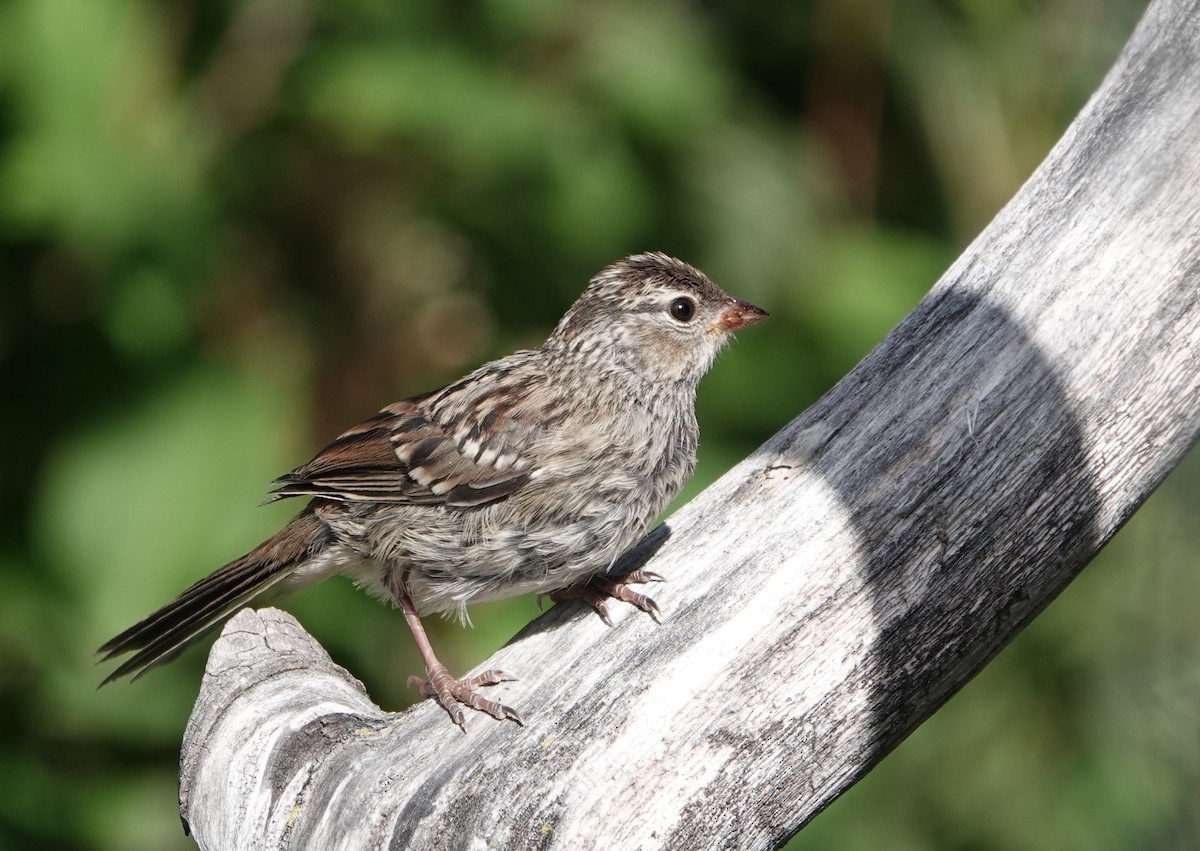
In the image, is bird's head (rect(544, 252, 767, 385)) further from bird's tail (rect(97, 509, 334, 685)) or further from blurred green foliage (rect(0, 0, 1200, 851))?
bird's tail (rect(97, 509, 334, 685))

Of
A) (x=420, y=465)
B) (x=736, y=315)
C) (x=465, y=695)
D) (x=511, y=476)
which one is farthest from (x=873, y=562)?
(x=420, y=465)

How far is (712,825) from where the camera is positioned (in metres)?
2.99

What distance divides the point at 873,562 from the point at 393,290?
2256 millimetres

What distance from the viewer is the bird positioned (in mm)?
4023

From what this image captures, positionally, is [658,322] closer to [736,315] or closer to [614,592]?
[736,315]

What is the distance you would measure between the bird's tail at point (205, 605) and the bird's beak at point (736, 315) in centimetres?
156

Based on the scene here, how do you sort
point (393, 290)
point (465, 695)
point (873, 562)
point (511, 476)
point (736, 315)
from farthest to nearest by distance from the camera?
point (393, 290)
point (736, 315)
point (511, 476)
point (465, 695)
point (873, 562)

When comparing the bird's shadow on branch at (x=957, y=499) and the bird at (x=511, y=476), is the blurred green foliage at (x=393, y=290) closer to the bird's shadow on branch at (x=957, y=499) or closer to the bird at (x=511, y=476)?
the bird at (x=511, y=476)

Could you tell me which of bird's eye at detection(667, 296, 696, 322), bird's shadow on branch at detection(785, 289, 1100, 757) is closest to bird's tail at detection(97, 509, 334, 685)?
bird's eye at detection(667, 296, 696, 322)

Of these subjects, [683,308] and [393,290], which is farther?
[393,290]

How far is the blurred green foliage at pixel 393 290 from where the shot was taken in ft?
13.9

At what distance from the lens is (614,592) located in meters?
3.50

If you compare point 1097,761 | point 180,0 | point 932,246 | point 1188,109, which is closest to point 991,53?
point 932,246

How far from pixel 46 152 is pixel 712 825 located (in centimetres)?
286
